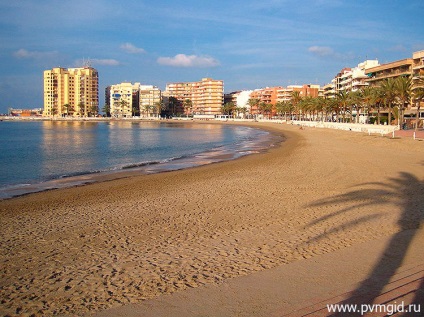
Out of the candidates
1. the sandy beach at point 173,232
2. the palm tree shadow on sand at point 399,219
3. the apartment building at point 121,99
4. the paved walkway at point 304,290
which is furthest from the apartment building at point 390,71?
the apartment building at point 121,99

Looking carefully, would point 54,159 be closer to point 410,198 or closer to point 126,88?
point 410,198

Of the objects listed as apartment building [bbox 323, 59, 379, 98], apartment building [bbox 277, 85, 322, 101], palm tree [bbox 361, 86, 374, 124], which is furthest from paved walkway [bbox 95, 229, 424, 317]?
apartment building [bbox 277, 85, 322, 101]

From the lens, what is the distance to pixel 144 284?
5410mm

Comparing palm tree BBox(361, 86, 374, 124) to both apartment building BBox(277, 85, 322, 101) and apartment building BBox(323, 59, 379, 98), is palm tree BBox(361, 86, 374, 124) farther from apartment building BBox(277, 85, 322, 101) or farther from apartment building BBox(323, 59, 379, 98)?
apartment building BBox(277, 85, 322, 101)

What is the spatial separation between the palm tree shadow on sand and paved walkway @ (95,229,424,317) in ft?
0.04

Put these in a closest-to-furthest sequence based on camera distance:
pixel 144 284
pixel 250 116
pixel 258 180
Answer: pixel 144 284 < pixel 258 180 < pixel 250 116

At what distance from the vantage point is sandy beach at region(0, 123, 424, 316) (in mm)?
5434

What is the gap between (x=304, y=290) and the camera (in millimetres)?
4875

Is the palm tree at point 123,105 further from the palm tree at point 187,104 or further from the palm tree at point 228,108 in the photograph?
the palm tree at point 228,108

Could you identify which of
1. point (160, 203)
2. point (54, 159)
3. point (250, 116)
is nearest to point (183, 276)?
point (160, 203)

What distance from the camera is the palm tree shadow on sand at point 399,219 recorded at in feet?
15.4

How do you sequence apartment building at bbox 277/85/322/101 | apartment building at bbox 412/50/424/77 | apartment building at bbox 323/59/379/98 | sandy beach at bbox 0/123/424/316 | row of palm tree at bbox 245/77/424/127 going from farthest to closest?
apartment building at bbox 277/85/322/101 < apartment building at bbox 323/59/379/98 < apartment building at bbox 412/50/424/77 < row of palm tree at bbox 245/77/424/127 < sandy beach at bbox 0/123/424/316

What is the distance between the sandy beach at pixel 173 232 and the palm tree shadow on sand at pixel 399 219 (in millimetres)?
52

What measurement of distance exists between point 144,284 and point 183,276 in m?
0.57
